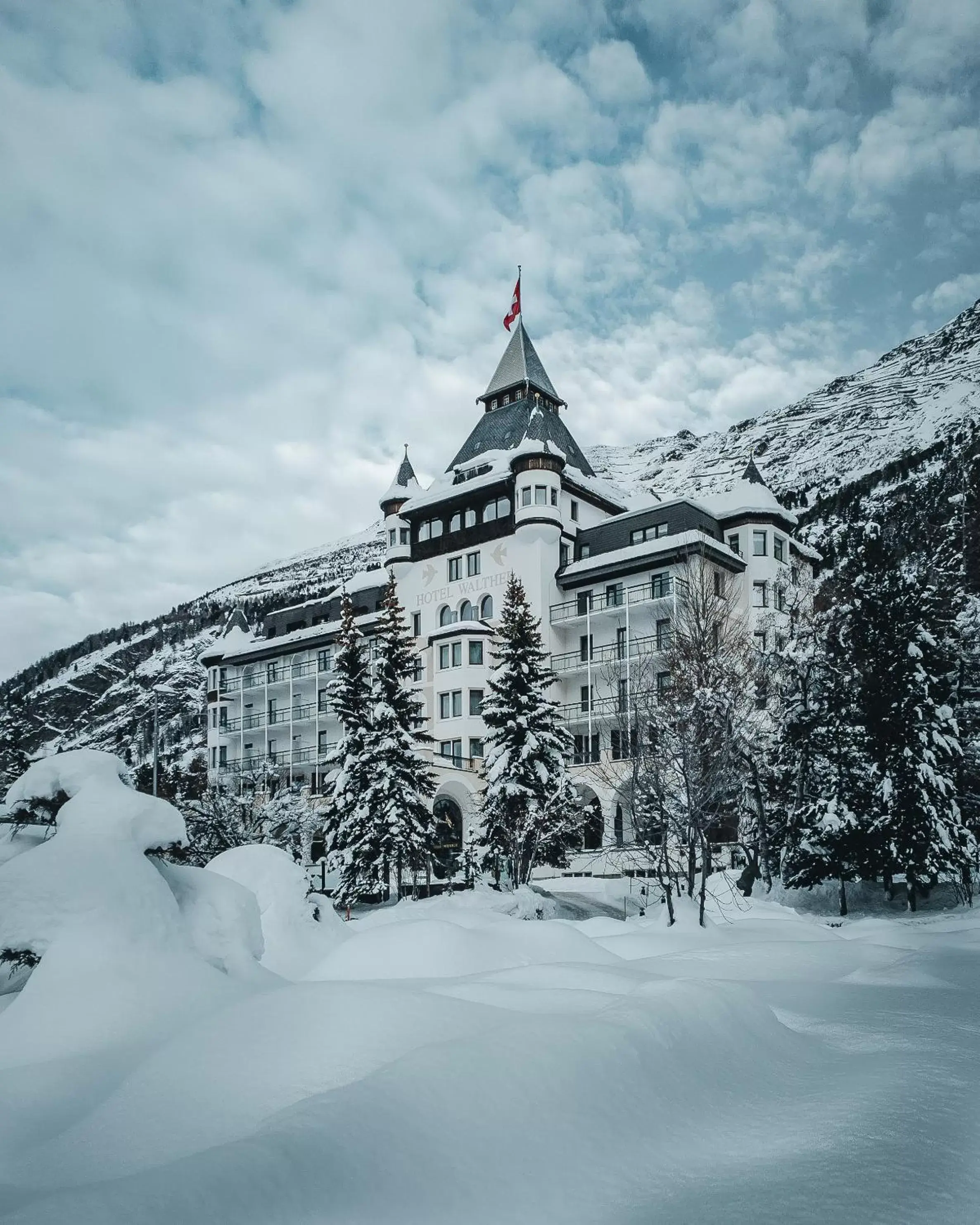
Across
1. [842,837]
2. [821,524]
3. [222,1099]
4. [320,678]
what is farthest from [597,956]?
[821,524]

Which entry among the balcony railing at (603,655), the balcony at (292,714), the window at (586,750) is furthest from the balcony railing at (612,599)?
the balcony at (292,714)

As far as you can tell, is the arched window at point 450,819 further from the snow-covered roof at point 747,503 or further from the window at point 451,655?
the snow-covered roof at point 747,503

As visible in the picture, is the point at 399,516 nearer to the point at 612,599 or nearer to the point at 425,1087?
the point at 612,599

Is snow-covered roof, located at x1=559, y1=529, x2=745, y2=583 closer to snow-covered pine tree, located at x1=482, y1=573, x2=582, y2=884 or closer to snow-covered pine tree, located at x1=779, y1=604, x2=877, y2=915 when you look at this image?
snow-covered pine tree, located at x1=482, y1=573, x2=582, y2=884

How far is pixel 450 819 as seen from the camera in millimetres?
43156

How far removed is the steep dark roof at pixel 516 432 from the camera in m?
51.5

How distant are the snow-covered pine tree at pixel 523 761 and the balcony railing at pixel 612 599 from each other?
31.9 ft

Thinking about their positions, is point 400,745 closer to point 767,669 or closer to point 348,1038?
point 767,669

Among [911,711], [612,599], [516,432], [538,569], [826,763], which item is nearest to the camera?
[911,711]

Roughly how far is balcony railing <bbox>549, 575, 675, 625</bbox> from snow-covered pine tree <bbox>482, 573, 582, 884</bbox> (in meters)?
9.71

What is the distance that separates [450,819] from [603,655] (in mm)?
9843

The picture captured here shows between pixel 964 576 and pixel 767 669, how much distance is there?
691cm

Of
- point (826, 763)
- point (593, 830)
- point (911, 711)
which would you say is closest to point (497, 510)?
point (593, 830)

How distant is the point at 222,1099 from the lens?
4.89m
